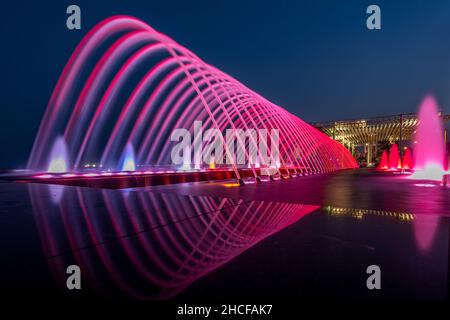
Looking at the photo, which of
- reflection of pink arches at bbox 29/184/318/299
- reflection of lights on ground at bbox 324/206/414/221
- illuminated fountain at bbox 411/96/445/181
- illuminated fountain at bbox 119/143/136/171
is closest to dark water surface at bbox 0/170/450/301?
reflection of pink arches at bbox 29/184/318/299

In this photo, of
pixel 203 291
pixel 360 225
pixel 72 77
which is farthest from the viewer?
pixel 72 77

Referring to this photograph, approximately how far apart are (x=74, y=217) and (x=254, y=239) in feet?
12.0

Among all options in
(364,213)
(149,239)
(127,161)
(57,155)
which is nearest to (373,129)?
(127,161)

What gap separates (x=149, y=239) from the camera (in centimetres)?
438

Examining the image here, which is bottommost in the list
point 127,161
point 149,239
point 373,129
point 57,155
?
point 149,239

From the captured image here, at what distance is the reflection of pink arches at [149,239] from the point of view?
3012 mm

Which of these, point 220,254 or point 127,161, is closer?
point 220,254

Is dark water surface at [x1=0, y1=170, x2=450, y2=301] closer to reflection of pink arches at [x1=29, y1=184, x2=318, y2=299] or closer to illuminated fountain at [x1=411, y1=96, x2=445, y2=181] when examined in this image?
reflection of pink arches at [x1=29, y1=184, x2=318, y2=299]

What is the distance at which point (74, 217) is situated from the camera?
19.3 ft

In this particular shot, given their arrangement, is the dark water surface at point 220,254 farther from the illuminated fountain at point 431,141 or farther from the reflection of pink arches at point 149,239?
the illuminated fountain at point 431,141

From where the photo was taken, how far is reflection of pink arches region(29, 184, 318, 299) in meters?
3.01

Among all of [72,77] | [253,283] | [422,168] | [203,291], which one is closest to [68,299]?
[203,291]

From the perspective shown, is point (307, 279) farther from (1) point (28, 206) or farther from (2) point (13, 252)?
(1) point (28, 206)

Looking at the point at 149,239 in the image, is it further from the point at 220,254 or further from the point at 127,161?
the point at 127,161
